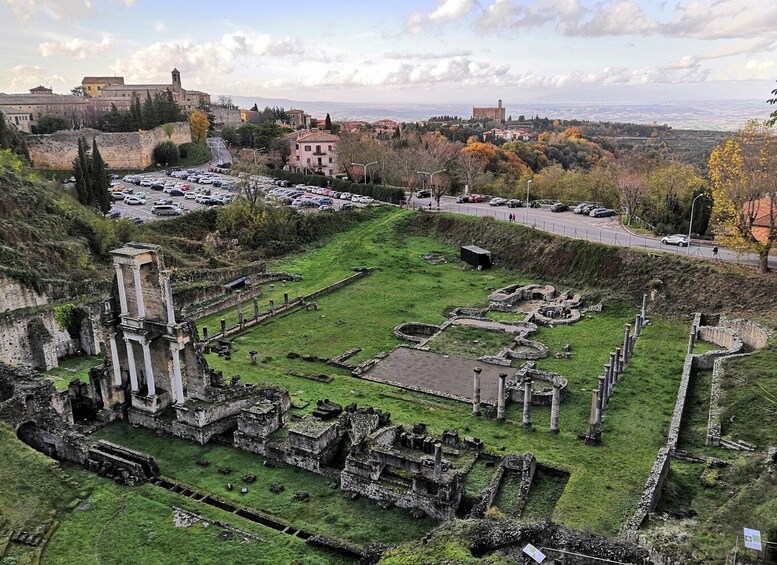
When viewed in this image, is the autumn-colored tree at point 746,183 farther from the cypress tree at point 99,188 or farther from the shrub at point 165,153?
the shrub at point 165,153

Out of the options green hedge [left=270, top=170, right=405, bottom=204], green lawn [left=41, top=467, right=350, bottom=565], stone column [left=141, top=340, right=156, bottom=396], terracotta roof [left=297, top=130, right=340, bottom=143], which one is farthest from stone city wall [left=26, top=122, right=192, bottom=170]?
green lawn [left=41, top=467, right=350, bottom=565]

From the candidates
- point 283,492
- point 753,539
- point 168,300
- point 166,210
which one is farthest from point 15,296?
point 753,539

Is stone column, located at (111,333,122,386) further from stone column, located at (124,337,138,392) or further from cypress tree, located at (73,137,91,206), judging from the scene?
cypress tree, located at (73,137,91,206)

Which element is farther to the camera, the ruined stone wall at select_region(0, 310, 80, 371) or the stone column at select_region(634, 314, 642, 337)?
the stone column at select_region(634, 314, 642, 337)

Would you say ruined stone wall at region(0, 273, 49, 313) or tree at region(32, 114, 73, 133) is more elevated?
tree at region(32, 114, 73, 133)

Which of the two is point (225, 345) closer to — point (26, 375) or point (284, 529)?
point (26, 375)

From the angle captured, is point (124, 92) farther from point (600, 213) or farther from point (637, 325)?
point (637, 325)

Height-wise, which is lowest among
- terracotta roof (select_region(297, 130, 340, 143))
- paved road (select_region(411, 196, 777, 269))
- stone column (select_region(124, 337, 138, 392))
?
stone column (select_region(124, 337, 138, 392))

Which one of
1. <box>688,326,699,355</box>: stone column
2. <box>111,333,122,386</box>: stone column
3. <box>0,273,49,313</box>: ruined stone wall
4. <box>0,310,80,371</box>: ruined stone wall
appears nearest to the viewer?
<box>111,333,122,386</box>: stone column
